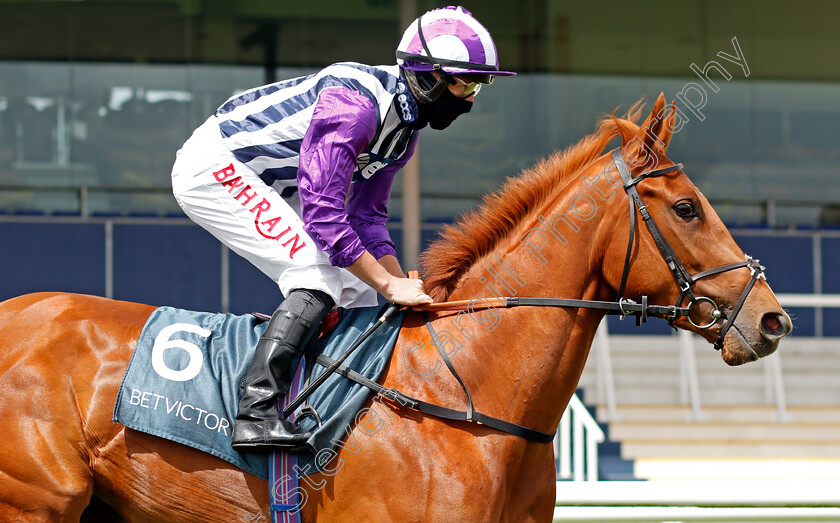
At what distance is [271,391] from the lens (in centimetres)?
213

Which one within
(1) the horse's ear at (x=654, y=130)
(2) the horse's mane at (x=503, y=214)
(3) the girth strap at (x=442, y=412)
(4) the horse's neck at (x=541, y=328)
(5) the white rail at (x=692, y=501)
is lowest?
(5) the white rail at (x=692, y=501)

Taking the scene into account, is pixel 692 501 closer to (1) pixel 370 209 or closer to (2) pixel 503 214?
(2) pixel 503 214

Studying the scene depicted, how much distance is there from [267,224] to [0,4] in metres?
7.25

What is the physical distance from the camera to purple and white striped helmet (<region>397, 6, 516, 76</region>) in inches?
88.5

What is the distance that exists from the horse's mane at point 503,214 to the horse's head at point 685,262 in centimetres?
16

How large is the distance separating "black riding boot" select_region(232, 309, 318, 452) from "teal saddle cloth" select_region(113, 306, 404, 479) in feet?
0.17

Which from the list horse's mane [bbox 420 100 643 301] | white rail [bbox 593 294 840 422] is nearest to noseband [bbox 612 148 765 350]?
Answer: horse's mane [bbox 420 100 643 301]

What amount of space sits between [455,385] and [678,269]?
2.16ft

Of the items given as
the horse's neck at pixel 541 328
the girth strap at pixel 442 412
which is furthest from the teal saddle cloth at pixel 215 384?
the horse's neck at pixel 541 328

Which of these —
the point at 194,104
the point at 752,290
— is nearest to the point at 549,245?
the point at 752,290

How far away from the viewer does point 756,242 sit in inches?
349

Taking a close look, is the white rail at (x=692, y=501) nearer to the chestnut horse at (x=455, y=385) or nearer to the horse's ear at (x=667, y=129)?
the chestnut horse at (x=455, y=385)

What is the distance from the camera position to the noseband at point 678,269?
2.12 m

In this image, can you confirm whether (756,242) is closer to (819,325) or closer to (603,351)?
(819,325)
